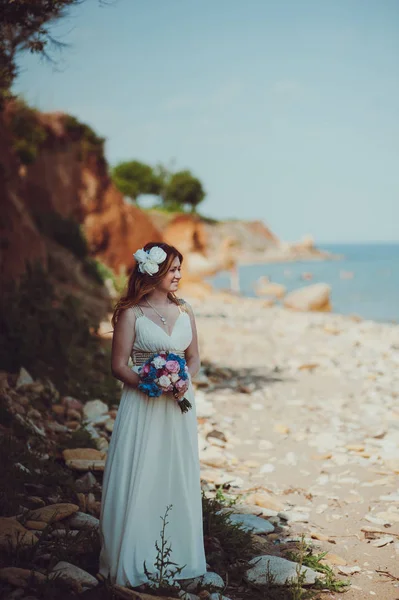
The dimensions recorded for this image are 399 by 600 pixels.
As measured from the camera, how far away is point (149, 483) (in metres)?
3.87

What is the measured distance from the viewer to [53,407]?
7.27 metres

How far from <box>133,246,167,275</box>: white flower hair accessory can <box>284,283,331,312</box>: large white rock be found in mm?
24364

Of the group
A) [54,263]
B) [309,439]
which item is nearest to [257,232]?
[54,263]

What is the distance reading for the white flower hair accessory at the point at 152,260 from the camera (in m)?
4.01

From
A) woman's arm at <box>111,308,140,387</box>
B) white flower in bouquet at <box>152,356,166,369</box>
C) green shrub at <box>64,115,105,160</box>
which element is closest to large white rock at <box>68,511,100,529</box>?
woman's arm at <box>111,308,140,387</box>

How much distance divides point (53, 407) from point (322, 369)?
21.9 ft

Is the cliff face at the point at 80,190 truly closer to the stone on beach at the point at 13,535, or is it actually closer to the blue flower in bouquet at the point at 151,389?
the stone on beach at the point at 13,535

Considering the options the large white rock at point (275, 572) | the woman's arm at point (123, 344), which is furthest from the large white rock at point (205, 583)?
the woman's arm at point (123, 344)

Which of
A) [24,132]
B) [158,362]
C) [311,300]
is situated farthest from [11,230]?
[311,300]

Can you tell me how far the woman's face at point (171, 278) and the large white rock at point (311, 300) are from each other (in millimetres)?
24238

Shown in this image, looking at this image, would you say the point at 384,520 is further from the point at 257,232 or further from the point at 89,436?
the point at 257,232

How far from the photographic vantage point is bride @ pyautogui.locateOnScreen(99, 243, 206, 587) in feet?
12.6

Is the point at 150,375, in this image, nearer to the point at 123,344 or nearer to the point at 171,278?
the point at 123,344

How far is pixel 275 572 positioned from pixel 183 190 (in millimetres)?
54890
